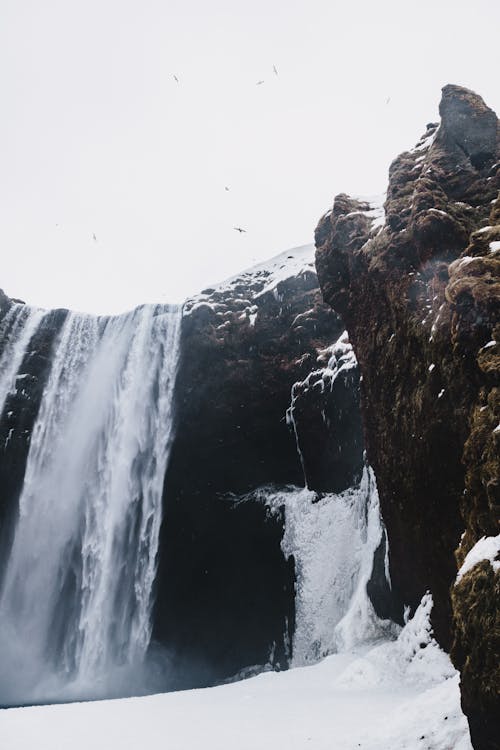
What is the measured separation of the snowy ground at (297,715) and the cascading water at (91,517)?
12175 mm

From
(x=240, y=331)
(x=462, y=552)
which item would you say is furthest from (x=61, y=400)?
(x=462, y=552)

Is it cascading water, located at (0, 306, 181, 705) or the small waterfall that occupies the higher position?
the small waterfall

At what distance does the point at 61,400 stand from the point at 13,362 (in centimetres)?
341

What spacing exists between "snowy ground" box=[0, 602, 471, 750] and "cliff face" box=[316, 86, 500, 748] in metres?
0.95

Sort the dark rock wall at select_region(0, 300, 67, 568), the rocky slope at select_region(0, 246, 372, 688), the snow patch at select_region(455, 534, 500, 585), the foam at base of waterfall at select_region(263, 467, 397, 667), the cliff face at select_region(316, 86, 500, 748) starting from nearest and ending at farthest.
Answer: the snow patch at select_region(455, 534, 500, 585) < the cliff face at select_region(316, 86, 500, 748) < the foam at base of waterfall at select_region(263, 467, 397, 667) < the rocky slope at select_region(0, 246, 372, 688) < the dark rock wall at select_region(0, 300, 67, 568)

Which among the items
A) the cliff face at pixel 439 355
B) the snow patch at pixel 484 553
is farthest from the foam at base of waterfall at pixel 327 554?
the snow patch at pixel 484 553

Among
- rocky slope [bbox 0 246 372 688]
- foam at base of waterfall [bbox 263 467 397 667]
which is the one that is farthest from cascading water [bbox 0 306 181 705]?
foam at base of waterfall [bbox 263 467 397 667]

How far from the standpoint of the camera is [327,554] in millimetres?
19344

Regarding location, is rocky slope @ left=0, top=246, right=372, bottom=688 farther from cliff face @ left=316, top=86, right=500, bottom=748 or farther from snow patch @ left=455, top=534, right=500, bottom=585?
snow patch @ left=455, top=534, right=500, bottom=585

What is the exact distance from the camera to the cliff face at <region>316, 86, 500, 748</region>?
4566mm

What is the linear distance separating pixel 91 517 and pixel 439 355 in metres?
19.2

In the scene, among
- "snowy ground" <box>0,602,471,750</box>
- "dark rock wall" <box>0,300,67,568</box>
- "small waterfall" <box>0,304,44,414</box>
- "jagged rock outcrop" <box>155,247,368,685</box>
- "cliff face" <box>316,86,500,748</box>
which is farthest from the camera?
"small waterfall" <box>0,304,44,414</box>

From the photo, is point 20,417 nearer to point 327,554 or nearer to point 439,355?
point 327,554

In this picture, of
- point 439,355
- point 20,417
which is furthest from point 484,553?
point 20,417
